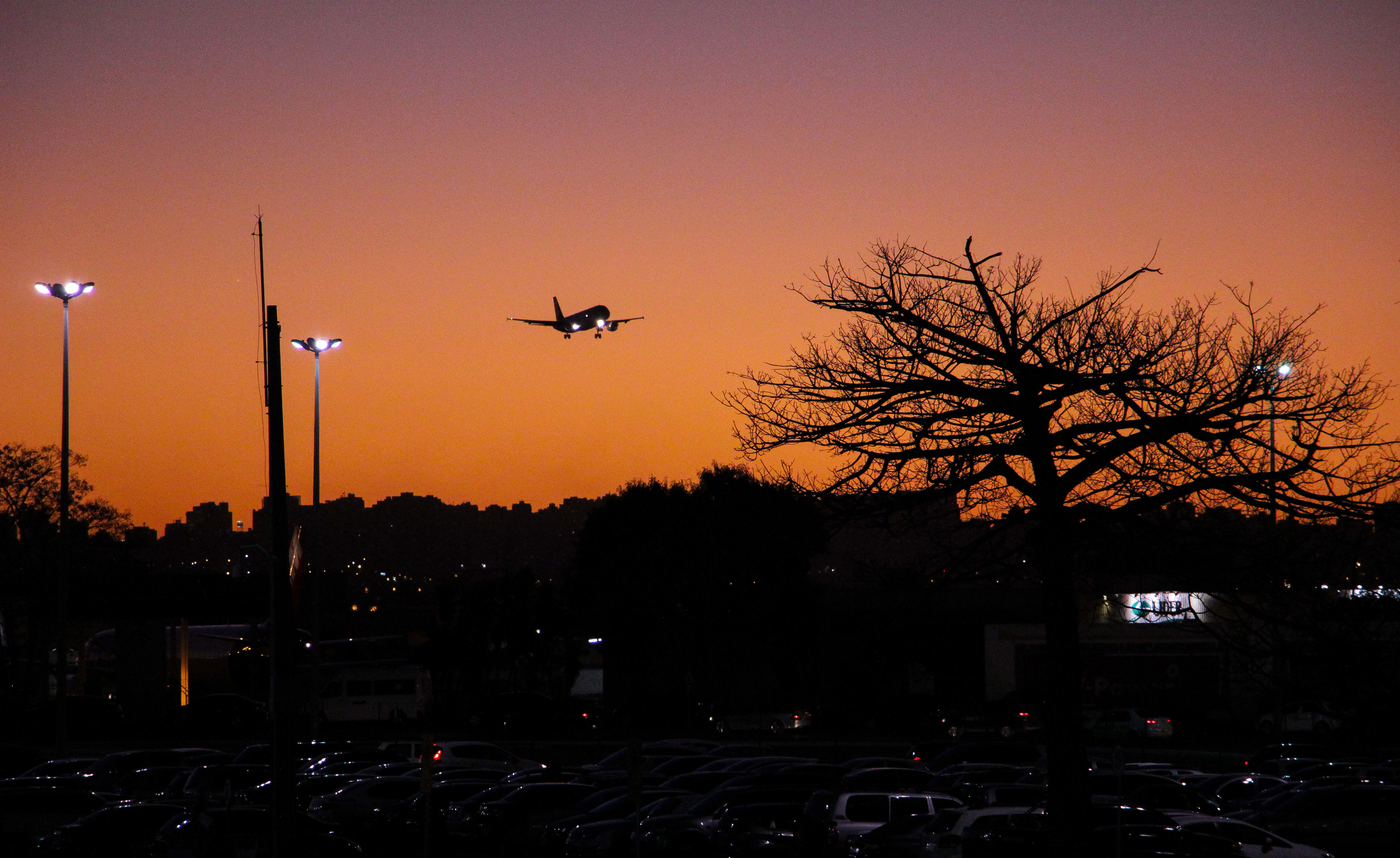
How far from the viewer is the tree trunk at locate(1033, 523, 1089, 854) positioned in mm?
13781

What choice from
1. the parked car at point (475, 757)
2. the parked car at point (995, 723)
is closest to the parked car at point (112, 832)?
the parked car at point (475, 757)

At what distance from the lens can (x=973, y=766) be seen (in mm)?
29172

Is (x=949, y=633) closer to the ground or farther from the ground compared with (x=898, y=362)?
closer to the ground

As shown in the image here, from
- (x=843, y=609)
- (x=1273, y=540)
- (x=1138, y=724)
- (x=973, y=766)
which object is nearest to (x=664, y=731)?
(x=843, y=609)

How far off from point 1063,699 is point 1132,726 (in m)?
38.0

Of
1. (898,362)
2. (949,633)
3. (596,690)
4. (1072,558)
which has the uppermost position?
(898,362)

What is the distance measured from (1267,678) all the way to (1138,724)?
44659 millimetres

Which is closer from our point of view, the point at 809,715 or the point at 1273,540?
the point at 1273,540

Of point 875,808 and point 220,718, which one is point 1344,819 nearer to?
point 875,808

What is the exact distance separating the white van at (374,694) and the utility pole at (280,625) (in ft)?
158

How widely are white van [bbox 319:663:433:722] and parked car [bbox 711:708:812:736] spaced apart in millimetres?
17953

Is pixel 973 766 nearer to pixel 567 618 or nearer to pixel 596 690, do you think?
pixel 567 618

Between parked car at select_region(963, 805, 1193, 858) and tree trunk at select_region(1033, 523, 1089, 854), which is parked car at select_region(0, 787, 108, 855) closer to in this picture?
parked car at select_region(963, 805, 1193, 858)

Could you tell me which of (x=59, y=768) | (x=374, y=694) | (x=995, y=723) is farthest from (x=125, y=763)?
(x=374, y=694)
